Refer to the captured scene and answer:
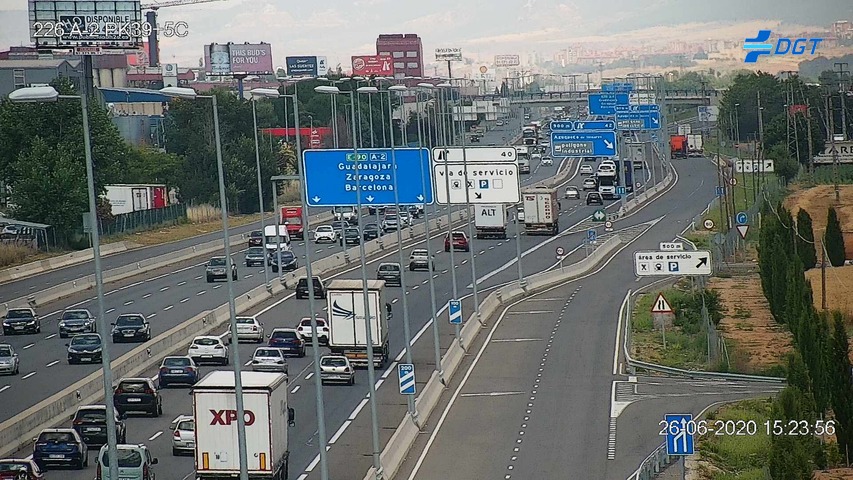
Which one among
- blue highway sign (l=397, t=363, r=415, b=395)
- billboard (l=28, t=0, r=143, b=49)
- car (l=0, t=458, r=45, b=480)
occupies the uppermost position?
billboard (l=28, t=0, r=143, b=49)

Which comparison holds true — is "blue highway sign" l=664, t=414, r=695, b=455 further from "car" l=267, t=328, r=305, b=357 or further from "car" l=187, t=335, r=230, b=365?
"car" l=267, t=328, r=305, b=357

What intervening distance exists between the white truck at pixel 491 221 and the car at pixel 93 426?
64.0m

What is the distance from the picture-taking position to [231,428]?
3184 centimetres

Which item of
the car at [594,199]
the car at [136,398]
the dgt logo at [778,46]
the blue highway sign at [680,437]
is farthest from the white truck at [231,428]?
the car at [594,199]

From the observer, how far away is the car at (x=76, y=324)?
60.7m

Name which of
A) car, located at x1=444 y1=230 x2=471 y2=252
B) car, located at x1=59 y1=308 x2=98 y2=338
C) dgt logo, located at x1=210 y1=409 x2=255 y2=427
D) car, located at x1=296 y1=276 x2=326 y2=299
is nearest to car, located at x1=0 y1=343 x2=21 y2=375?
car, located at x1=59 y1=308 x2=98 y2=338

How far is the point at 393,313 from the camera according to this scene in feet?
224

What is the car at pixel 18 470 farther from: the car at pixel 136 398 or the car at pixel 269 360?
the car at pixel 269 360

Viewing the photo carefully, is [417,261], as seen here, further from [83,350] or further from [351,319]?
[83,350]

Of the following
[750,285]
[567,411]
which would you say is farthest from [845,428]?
[750,285]

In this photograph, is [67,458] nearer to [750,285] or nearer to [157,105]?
[750,285]

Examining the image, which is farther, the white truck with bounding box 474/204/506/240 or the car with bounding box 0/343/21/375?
the white truck with bounding box 474/204/506/240

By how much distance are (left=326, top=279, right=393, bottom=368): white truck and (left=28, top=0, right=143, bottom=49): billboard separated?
71.1 metres

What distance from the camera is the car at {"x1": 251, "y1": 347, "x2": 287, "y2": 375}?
50469 millimetres
